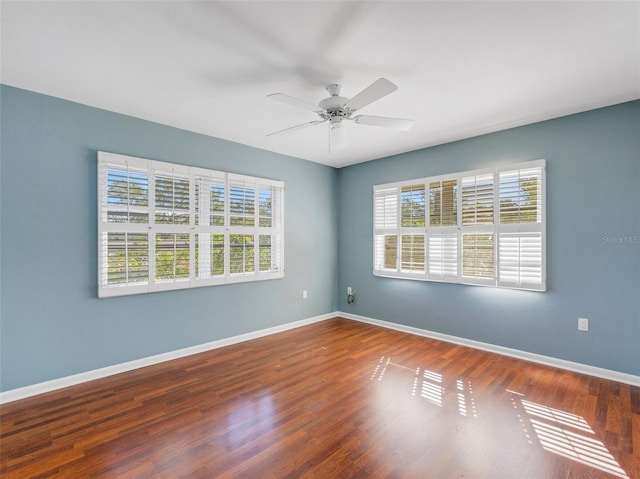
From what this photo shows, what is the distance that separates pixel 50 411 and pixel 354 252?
401 centimetres

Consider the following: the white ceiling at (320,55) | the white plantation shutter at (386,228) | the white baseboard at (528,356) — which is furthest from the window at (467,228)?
the white ceiling at (320,55)

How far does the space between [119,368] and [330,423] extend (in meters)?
2.24

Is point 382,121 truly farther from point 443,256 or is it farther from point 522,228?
point 443,256

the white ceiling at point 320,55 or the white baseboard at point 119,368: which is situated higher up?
the white ceiling at point 320,55

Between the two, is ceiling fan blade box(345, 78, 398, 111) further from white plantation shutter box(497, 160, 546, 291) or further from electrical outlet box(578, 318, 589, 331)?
electrical outlet box(578, 318, 589, 331)

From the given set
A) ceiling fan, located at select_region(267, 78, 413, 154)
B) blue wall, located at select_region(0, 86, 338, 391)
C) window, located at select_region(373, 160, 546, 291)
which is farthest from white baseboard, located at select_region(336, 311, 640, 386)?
ceiling fan, located at select_region(267, 78, 413, 154)

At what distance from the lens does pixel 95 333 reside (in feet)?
9.61

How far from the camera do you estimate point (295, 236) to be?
4680 mm

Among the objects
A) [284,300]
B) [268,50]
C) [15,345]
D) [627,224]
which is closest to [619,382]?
[627,224]

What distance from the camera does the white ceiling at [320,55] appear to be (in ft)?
5.70

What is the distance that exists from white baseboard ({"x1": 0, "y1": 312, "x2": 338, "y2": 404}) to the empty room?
0.8 inches

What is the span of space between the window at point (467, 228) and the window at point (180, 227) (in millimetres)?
1653

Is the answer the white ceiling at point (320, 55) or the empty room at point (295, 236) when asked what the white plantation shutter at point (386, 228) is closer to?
the empty room at point (295, 236)

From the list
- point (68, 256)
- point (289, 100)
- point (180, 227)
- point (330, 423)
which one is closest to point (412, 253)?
point (330, 423)
